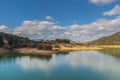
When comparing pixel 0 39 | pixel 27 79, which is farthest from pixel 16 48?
pixel 27 79

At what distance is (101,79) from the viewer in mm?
44938

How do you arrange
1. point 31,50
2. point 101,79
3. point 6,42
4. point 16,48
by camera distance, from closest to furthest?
point 101,79, point 31,50, point 16,48, point 6,42

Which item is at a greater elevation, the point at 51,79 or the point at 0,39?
the point at 0,39

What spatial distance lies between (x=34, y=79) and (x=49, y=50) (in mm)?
86380

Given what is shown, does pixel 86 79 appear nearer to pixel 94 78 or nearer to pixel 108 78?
pixel 94 78

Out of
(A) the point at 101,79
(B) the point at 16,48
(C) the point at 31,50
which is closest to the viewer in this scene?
(A) the point at 101,79

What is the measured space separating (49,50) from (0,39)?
50979 mm

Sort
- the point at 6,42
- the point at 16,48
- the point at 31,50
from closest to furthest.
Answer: the point at 31,50, the point at 16,48, the point at 6,42

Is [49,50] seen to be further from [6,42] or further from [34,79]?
[34,79]

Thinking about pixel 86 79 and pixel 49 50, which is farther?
pixel 49 50

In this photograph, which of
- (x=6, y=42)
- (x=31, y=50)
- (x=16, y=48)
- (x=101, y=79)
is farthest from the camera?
(x=6, y=42)

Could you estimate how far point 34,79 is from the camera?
1822 inches

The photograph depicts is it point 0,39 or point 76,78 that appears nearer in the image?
point 76,78

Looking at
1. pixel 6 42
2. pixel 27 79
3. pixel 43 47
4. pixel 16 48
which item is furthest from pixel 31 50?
pixel 27 79
